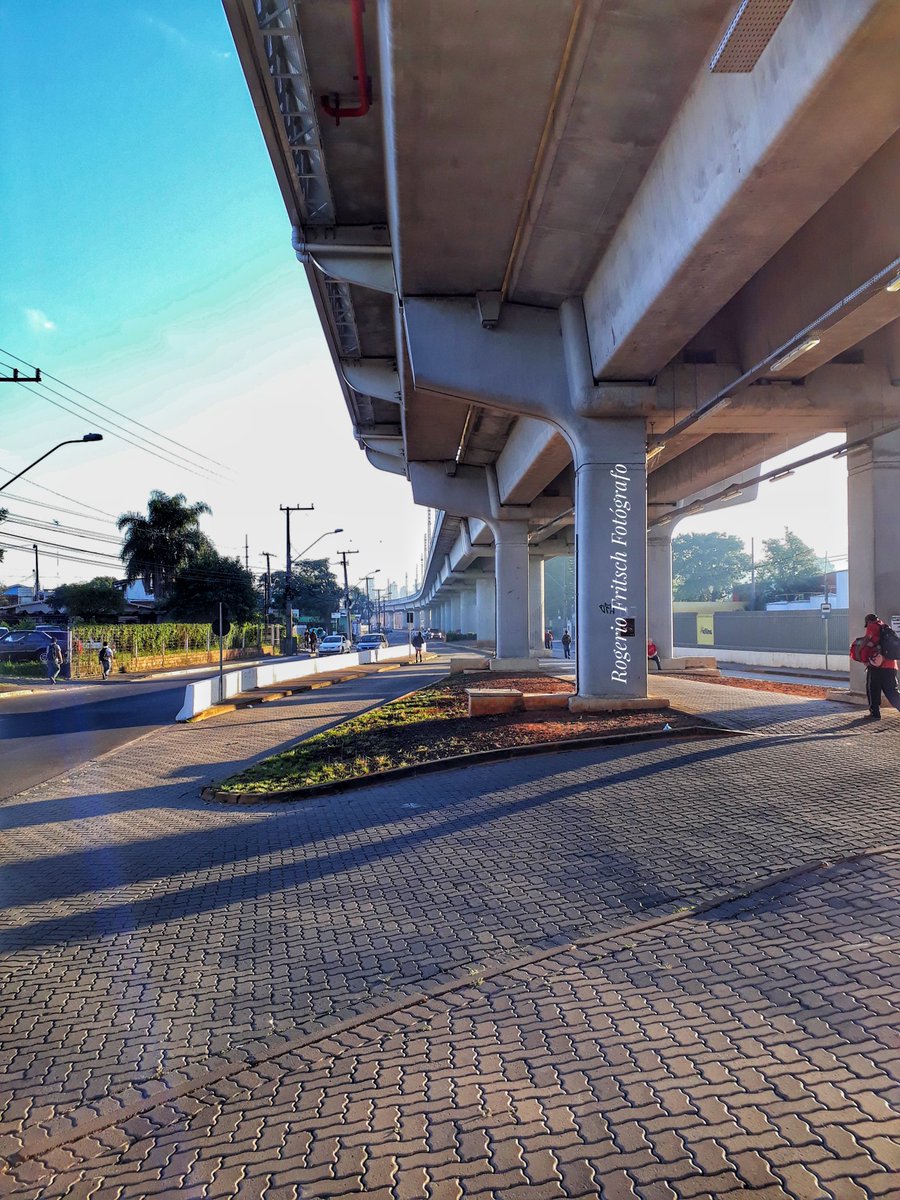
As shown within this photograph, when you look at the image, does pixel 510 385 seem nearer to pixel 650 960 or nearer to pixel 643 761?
pixel 643 761

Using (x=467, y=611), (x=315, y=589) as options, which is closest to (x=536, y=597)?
(x=467, y=611)

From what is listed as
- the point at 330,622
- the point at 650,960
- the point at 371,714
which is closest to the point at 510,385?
the point at 371,714

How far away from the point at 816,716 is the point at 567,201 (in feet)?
A: 26.4

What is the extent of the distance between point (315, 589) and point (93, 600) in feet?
162

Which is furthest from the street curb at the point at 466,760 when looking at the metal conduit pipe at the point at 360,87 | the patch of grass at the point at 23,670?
the patch of grass at the point at 23,670

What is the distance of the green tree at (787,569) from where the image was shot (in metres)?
90.8

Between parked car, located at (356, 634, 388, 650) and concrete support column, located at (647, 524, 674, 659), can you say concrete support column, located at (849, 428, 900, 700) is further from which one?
parked car, located at (356, 634, 388, 650)

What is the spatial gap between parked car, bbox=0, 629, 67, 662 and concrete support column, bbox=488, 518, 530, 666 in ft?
70.8

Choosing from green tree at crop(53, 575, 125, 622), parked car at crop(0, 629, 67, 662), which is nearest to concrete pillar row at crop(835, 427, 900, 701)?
parked car at crop(0, 629, 67, 662)

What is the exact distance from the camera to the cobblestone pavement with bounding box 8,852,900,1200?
2850mm

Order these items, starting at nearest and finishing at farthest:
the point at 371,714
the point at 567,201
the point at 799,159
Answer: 1. the point at 799,159
2. the point at 567,201
3. the point at 371,714

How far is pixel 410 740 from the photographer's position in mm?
12797

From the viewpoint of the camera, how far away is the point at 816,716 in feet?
41.5

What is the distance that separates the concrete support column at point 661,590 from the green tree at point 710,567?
95707 mm
